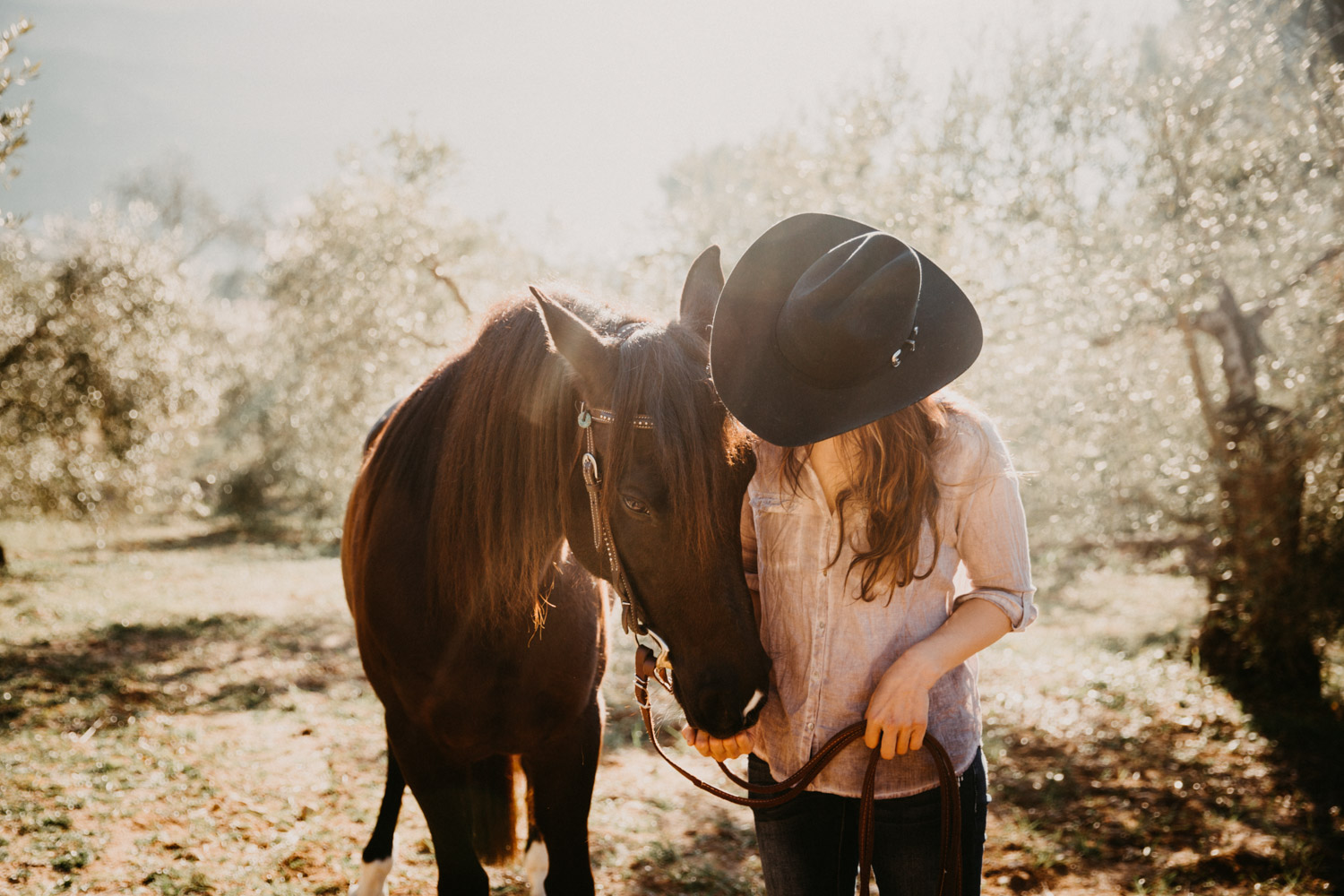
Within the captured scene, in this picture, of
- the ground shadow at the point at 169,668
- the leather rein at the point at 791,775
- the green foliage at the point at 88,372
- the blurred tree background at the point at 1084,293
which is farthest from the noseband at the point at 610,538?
the green foliage at the point at 88,372

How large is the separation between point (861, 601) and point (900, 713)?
0.80 feet

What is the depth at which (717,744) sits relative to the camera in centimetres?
154

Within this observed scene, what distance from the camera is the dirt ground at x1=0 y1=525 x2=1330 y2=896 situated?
3.46 meters

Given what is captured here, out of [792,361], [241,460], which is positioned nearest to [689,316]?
[792,361]

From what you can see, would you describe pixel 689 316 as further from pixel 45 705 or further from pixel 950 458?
pixel 45 705

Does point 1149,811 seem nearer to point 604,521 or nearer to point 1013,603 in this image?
point 1013,603

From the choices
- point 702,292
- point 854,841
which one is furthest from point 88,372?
point 854,841

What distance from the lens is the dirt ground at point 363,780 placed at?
346cm

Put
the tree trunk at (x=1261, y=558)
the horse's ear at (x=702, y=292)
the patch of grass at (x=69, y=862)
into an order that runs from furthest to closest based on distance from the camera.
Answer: the tree trunk at (x=1261, y=558)
the patch of grass at (x=69, y=862)
the horse's ear at (x=702, y=292)

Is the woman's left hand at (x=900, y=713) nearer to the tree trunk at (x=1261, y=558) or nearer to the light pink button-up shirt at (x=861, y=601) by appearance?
the light pink button-up shirt at (x=861, y=601)

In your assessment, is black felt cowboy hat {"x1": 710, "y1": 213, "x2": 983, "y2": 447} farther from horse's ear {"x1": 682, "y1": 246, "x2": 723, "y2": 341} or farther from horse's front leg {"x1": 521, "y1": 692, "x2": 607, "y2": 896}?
horse's front leg {"x1": 521, "y1": 692, "x2": 607, "y2": 896}

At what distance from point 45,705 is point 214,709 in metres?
1.14

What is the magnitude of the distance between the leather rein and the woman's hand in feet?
0.09

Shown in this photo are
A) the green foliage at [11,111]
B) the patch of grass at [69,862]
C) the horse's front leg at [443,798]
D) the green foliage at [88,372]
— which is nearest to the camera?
the horse's front leg at [443,798]
